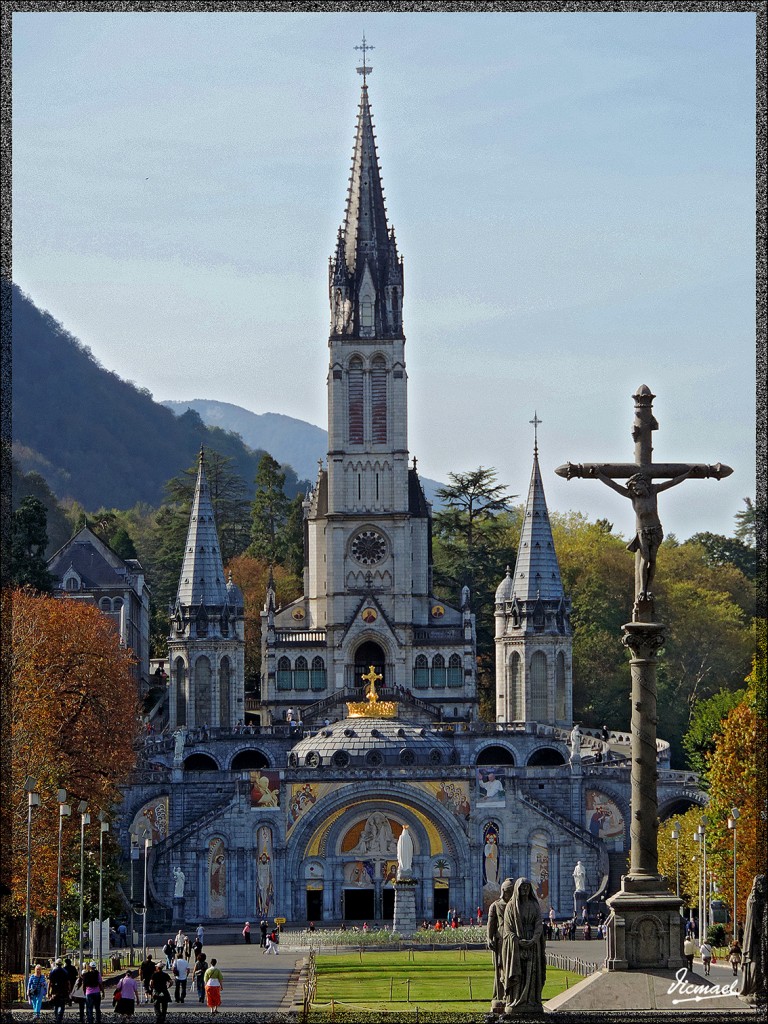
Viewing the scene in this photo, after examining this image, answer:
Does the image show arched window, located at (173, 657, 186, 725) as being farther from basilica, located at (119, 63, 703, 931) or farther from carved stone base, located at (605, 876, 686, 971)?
carved stone base, located at (605, 876, 686, 971)

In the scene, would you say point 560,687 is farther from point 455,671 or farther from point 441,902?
point 441,902

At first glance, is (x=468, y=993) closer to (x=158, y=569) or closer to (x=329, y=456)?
(x=329, y=456)

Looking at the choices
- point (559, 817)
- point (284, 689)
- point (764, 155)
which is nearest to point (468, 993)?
point (764, 155)

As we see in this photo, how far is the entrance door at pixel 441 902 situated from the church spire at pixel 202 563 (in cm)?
2570

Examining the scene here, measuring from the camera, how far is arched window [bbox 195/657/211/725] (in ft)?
391

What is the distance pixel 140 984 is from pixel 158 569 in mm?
103769

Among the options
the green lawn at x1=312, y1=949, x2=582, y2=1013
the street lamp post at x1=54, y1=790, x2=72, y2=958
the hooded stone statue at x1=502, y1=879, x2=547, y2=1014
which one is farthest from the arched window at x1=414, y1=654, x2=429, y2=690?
the hooded stone statue at x1=502, y1=879, x2=547, y2=1014

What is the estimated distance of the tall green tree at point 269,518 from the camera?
155750 millimetres

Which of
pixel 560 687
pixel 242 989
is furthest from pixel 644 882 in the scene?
pixel 560 687

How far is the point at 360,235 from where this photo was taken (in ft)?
423

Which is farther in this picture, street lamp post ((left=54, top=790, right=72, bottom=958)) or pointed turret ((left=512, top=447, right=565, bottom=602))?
pointed turret ((left=512, top=447, right=565, bottom=602))

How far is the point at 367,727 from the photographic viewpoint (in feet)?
340

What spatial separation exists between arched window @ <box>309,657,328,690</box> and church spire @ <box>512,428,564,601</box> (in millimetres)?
10619

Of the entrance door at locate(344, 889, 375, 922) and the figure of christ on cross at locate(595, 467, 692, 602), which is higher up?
the figure of christ on cross at locate(595, 467, 692, 602)
